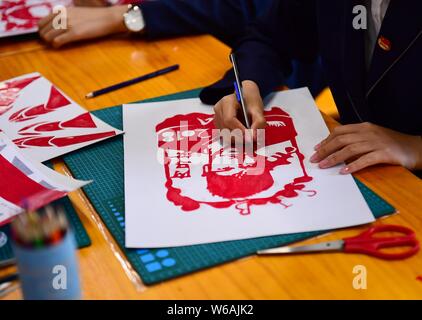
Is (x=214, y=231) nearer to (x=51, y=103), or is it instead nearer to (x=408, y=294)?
(x=408, y=294)

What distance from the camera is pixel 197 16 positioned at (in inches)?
58.9

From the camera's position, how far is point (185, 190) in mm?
895

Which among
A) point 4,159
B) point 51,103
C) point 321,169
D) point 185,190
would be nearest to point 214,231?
point 185,190

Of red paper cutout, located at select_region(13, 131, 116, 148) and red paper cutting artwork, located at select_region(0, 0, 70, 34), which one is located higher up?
red paper cutting artwork, located at select_region(0, 0, 70, 34)

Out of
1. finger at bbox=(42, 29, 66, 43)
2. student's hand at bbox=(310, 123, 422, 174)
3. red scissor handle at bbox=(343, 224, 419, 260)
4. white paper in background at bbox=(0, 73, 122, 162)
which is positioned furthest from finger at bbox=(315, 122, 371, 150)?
finger at bbox=(42, 29, 66, 43)

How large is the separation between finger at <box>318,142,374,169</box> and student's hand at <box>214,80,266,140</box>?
0.14m

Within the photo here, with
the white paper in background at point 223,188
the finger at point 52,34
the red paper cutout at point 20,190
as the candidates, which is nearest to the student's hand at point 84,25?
the finger at point 52,34

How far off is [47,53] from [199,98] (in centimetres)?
47

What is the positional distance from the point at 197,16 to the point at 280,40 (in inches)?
10.5

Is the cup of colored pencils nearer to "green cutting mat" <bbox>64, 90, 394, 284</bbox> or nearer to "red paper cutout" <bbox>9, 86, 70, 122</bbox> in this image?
"green cutting mat" <bbox>64, 90, 394, 284</bbox>

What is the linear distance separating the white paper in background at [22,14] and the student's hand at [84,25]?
1.4 inches

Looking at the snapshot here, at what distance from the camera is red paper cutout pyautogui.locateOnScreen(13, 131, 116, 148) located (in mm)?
1039
